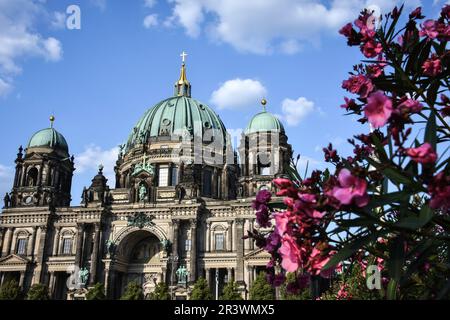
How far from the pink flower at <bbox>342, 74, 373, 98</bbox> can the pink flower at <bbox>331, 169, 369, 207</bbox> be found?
7.68ft

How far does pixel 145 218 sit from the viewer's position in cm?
5506

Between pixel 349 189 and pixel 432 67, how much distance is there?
287 centimetres

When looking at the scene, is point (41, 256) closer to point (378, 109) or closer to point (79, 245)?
point (79, 245)

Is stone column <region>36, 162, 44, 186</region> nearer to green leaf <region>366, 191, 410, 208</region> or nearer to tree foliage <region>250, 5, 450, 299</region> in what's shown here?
tree foliage <region>250, 5, 450, 299</region>

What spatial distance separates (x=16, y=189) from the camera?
194ft

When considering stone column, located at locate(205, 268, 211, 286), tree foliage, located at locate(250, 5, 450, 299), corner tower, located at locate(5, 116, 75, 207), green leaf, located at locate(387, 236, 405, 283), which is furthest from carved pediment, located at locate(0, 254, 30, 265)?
green leaf, located at locate(387, 236, 405, 283)

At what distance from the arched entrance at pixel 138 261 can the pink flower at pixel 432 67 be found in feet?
168

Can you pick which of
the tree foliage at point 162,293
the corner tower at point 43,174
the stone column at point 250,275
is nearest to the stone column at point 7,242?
the corner tower at point 43,174

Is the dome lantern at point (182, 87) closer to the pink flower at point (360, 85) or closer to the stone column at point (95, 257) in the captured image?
the stone column at point (95, 257)
